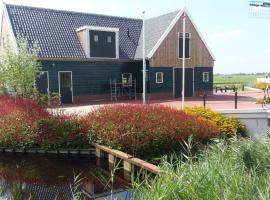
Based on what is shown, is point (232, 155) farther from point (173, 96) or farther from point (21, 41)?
point (173, 96)

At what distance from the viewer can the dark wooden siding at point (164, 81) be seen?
90.5 ft

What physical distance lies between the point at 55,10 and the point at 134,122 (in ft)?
60.8

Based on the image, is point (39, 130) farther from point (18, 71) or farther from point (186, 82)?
point (186, 82)

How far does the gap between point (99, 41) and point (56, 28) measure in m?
3.36

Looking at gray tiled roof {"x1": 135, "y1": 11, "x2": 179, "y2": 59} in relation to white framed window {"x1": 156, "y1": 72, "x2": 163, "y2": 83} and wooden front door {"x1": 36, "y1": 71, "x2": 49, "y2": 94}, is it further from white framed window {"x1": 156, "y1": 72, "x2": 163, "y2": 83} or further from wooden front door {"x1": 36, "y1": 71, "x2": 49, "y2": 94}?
wooden front door {"x1": 36, "y1": 71, "x2": 49, "y2": 94}

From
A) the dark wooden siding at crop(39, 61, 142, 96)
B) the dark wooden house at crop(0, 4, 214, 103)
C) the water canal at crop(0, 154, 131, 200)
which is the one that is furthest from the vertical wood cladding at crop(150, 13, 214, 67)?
the water canal at crop(0, 154, 131, 200)

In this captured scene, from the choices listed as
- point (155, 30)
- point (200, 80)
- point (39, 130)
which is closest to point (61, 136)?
point (39, 130)

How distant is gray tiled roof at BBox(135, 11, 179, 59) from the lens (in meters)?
28.1

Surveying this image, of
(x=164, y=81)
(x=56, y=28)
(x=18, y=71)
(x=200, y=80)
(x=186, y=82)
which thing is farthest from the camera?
(x=200, y=80)

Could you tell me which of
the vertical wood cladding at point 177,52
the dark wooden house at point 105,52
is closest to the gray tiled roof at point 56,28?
the dark wooden house at point 105,52

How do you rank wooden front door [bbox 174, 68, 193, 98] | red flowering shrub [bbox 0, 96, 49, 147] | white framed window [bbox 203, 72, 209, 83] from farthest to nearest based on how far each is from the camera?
white framed window [bbox 203, 72, 209, 83] < wooden front door [bbox 174, 68, 193, 98] < red flowering shrub [bbox 0, 96, 49, 147]

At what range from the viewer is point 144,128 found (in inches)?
434

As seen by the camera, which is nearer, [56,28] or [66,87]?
[66,87]

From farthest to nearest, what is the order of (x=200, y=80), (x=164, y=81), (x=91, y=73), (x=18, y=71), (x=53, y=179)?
1. (x=200, y=80)
2. (x=164, y=81)
3. (x=91, y=73)
4. (x=18, y=71)
5. (x=53, y=179)
